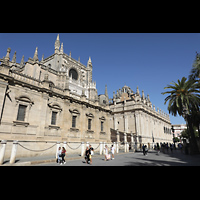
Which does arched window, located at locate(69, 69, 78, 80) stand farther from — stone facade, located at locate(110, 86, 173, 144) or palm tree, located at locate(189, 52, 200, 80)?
palm tree, located at locate(189, 52, 200, 80)

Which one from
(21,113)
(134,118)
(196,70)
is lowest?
(21,113)

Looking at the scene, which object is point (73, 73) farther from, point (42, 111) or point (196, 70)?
point (196, 70)

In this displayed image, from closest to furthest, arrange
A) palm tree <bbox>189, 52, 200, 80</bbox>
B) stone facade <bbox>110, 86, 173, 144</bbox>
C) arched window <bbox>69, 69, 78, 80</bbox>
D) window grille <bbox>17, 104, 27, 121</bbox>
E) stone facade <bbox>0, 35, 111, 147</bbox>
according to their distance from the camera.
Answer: stone facade <bbox>0, 35, 111, 147</bbox> → window grille <bbox>17, 104, 27, 121</bbox> → palm tree <bbox>189, 52, 200, 80</bbox> → stone facade <bbox>110, 86, 173, 144</bbox> → arched window <bbox>69, 69, 78, 80</bbox>

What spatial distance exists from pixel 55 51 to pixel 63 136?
30.4 metres

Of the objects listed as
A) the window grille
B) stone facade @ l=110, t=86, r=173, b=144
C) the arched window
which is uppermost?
the arched window

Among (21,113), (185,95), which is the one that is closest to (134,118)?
(185,95)

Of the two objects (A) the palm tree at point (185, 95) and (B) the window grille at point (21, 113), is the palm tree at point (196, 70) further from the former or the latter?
(B) the window grille at point (21, 113)

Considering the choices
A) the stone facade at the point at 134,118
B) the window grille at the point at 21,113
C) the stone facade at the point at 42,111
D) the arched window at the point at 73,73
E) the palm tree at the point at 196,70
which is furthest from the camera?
the arched window at the point at 73,73

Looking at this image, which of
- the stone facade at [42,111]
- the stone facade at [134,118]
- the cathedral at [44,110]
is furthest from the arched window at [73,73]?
the stone facade at [134,118]

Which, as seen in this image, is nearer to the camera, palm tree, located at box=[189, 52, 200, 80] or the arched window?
palm tree, located at box=[189, 52, 200, 80]

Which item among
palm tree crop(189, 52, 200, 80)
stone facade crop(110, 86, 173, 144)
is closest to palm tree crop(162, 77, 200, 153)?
palm tree crop(189, 52, 200, 80)
